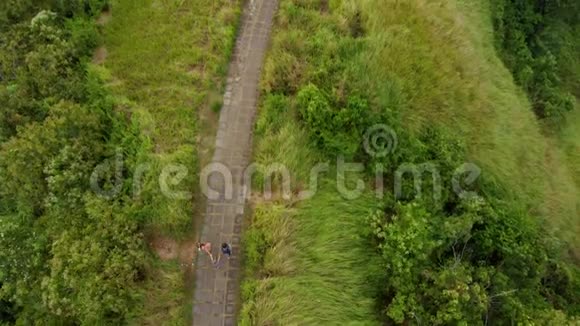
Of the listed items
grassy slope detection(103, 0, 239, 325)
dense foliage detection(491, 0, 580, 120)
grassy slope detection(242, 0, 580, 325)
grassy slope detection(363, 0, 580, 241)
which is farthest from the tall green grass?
dense foliage detection(491, 0, 580, 120)

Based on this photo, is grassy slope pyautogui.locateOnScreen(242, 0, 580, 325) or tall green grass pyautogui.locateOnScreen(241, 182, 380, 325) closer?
tall green grass pyautogui.locateOnScreen(241, 182, 380, 325)

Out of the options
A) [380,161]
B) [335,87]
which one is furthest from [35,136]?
[380,161]

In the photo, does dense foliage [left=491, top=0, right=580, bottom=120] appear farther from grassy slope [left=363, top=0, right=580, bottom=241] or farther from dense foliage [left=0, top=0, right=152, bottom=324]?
dense foliage [left=0, top=0, right=152, bottom=324]

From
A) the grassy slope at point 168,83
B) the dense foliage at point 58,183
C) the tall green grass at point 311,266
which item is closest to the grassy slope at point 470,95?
the tall green grass at point 311,266

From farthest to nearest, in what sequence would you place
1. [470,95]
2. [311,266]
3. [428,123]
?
1. [470,95]
2. [428,123]
3. [311,266]

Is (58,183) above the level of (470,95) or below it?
below

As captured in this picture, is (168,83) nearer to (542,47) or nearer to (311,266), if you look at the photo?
(311,266)

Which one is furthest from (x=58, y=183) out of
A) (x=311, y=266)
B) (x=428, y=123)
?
(x=428, y=123)
